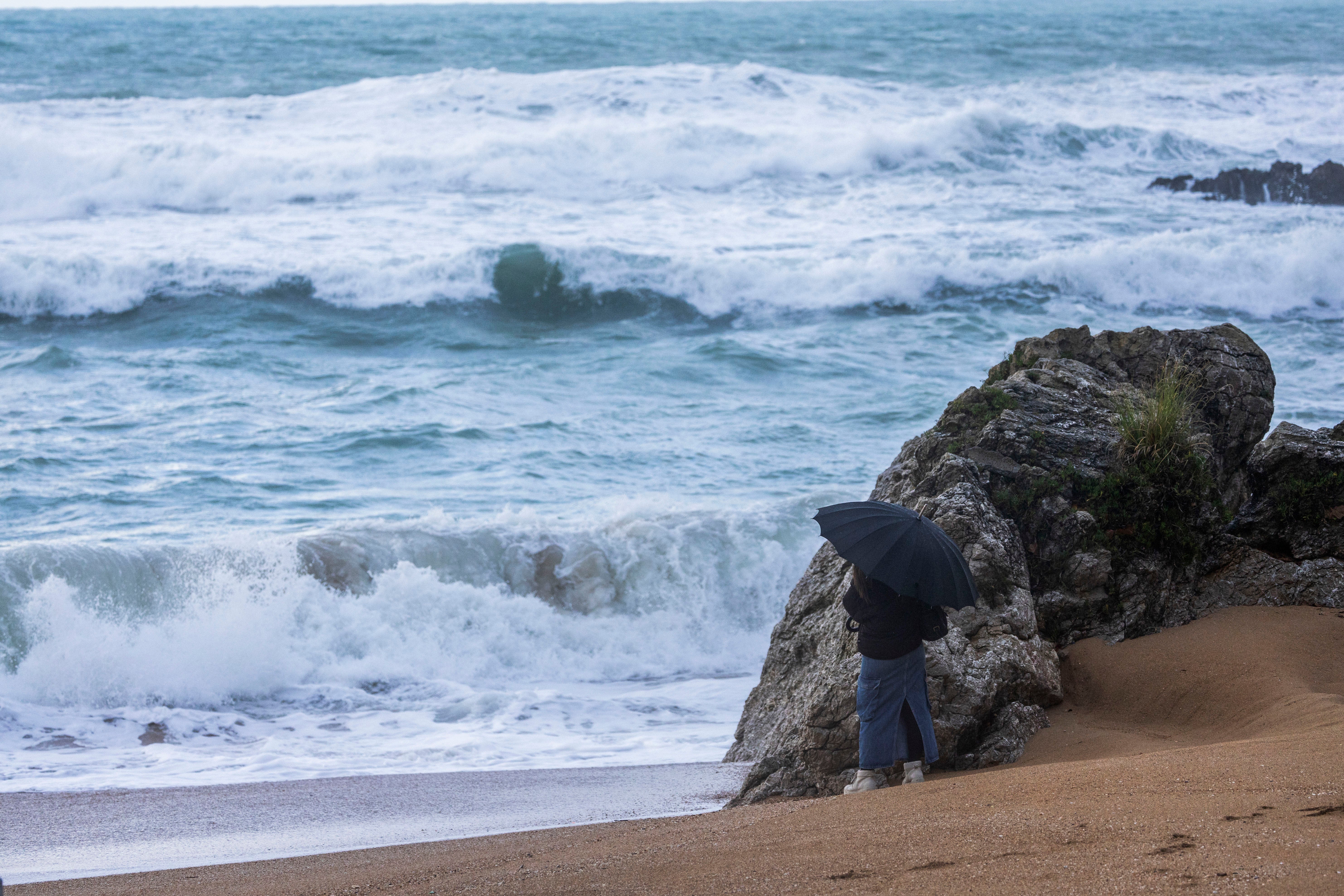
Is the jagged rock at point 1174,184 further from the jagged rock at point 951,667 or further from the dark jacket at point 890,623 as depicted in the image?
the dark jacket at point 890,623

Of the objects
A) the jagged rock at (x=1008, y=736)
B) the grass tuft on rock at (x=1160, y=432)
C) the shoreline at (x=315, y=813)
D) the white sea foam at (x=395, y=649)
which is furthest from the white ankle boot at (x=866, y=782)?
the grass tuft on rock at (x=1160, y=432)

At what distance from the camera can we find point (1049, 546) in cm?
620

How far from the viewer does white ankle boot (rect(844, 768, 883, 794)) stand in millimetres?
5234

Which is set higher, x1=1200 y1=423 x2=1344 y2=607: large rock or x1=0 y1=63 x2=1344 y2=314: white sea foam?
x1=0 y1=63 x2=1344 y2=314: white sea foam

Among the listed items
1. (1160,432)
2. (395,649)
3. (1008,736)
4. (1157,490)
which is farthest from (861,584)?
(395,649)

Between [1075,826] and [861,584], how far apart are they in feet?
5.27

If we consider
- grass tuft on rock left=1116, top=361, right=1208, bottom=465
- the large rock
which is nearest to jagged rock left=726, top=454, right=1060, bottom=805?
grass tuft on rock left=1116, top=361, right=1208, bottom=465

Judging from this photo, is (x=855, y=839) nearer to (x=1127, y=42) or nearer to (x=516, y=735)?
(x=516, y=735)

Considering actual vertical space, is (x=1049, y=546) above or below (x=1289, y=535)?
above

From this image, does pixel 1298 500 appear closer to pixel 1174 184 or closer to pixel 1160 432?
pixel 1160 432

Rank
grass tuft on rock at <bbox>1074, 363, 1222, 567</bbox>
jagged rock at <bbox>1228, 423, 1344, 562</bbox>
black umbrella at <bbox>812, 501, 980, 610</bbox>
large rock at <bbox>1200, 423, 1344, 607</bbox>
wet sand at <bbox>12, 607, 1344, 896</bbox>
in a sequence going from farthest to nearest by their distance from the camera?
jagged rock at <bbox>1228, 423, 1344, 562</bbox>
large rock at <bbox>1200, 423, 1344, 607</bbox>
grass tuft on rock at <bbox>1074, 363, 1222, 567</bbox>
black umbrella at <bbox>812, 501, 980, 610</bbox>
wet sand at <bbox>12, 607, 1344, 896</bbox>

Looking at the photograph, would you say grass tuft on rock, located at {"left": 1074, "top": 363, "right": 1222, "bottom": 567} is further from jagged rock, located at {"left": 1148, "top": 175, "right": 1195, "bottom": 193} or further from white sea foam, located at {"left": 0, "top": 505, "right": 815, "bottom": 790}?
jagged rock, located at {"left": 1148, "top": 175, "right": 1195, "bottom": 193}

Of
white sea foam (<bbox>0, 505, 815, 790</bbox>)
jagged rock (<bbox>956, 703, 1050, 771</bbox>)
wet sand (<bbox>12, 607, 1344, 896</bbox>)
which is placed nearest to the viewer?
wet sand (<bbox>12, 607, 1344, 896</bbox>)

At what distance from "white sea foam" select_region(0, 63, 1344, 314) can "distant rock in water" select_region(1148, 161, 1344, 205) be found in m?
1.47
